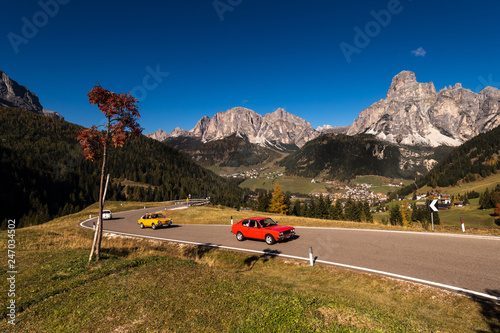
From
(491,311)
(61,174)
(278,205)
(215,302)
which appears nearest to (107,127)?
(215,302)

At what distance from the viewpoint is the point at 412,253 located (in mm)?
12961

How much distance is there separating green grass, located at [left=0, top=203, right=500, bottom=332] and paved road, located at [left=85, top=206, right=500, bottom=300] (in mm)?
1497

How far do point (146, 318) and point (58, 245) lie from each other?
15.7 metres

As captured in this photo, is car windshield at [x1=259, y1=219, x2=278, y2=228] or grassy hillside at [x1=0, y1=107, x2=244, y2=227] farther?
grassy hillside at [x1=0, y1=107, x2=244, y2=227]

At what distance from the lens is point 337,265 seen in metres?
12.0

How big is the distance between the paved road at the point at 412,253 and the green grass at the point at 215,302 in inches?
58.9

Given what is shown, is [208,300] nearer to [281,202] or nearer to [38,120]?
[281,202]

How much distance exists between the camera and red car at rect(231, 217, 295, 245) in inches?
684

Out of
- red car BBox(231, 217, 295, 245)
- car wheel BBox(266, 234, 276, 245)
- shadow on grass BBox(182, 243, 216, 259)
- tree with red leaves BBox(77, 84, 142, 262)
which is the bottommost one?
shadow on grass BBox(182, 243, 216, 259)

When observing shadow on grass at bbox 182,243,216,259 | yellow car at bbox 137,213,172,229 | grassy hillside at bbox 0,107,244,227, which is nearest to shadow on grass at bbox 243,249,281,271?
shadow on grass at bbox 182,243,216,259

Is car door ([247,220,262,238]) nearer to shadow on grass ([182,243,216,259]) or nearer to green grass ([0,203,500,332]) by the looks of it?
shadow on grass ([182,243,216,259])

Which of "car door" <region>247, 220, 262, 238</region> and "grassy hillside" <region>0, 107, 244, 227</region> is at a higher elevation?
"grassy hillside" <region>0, 107, 244, 227</region>

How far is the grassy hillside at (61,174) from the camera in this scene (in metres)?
113

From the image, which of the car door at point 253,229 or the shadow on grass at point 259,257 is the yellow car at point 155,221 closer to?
the car door at point 253,229
